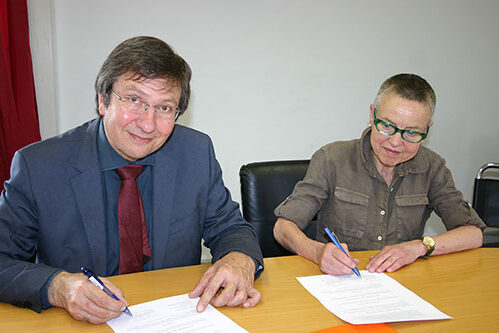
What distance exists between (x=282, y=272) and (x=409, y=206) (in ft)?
2.90

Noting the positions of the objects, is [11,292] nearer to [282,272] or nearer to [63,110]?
[282,272]

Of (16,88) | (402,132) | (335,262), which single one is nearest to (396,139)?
(402,132)

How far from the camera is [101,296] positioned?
3.81 feet

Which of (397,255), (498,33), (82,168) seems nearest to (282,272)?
(397,255)

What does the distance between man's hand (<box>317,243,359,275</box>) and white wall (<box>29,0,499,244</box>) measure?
1.98 metres

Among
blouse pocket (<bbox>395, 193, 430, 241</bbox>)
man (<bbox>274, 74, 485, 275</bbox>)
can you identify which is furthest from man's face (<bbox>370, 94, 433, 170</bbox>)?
blouse pocket (<bbox>395, 193, 430, 241</bbox>)

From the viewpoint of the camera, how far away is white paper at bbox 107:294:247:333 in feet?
3.74

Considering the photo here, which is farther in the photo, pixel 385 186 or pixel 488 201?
pixel 488 201

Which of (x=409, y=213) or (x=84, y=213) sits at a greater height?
(x=84, y=213)

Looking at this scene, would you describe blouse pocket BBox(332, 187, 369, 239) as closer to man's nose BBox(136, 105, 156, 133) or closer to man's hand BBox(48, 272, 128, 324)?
man's nose BBox(136, 105, 156, 133)

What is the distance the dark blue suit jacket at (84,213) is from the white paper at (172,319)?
259 millimetres

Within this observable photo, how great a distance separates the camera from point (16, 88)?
8.17ft

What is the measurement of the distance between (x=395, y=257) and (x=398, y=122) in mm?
624

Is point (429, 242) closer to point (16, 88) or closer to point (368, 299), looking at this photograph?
point (368, 299)
